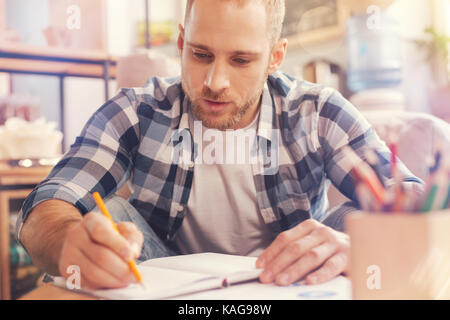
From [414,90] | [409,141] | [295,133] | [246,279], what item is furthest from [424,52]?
[246,279]

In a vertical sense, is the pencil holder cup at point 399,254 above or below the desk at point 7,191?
above

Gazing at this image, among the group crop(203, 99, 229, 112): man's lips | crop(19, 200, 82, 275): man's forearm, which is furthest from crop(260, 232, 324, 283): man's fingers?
crop(203, 99, 229, 112): man's lips

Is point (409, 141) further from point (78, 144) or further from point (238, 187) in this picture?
point (78, 144)

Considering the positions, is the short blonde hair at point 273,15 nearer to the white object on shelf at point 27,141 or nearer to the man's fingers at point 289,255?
the man's fingers at point 289,255

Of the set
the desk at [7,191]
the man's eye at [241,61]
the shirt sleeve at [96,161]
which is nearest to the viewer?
the shirt sleeve at [96,161]

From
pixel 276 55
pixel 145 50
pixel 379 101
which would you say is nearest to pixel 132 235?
pixel 276 55

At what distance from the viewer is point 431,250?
1.25 feet

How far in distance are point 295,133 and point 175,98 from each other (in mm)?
260

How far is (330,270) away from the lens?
0.56 m

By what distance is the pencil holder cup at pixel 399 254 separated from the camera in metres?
0.38

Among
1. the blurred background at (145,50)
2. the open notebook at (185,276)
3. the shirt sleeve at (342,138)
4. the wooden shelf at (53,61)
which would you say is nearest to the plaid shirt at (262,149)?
the shirt sleeve at (342,138)

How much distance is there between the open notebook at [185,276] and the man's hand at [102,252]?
1 cm

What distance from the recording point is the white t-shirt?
98 centimetres

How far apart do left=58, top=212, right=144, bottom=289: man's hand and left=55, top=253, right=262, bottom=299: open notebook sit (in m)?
0.01
